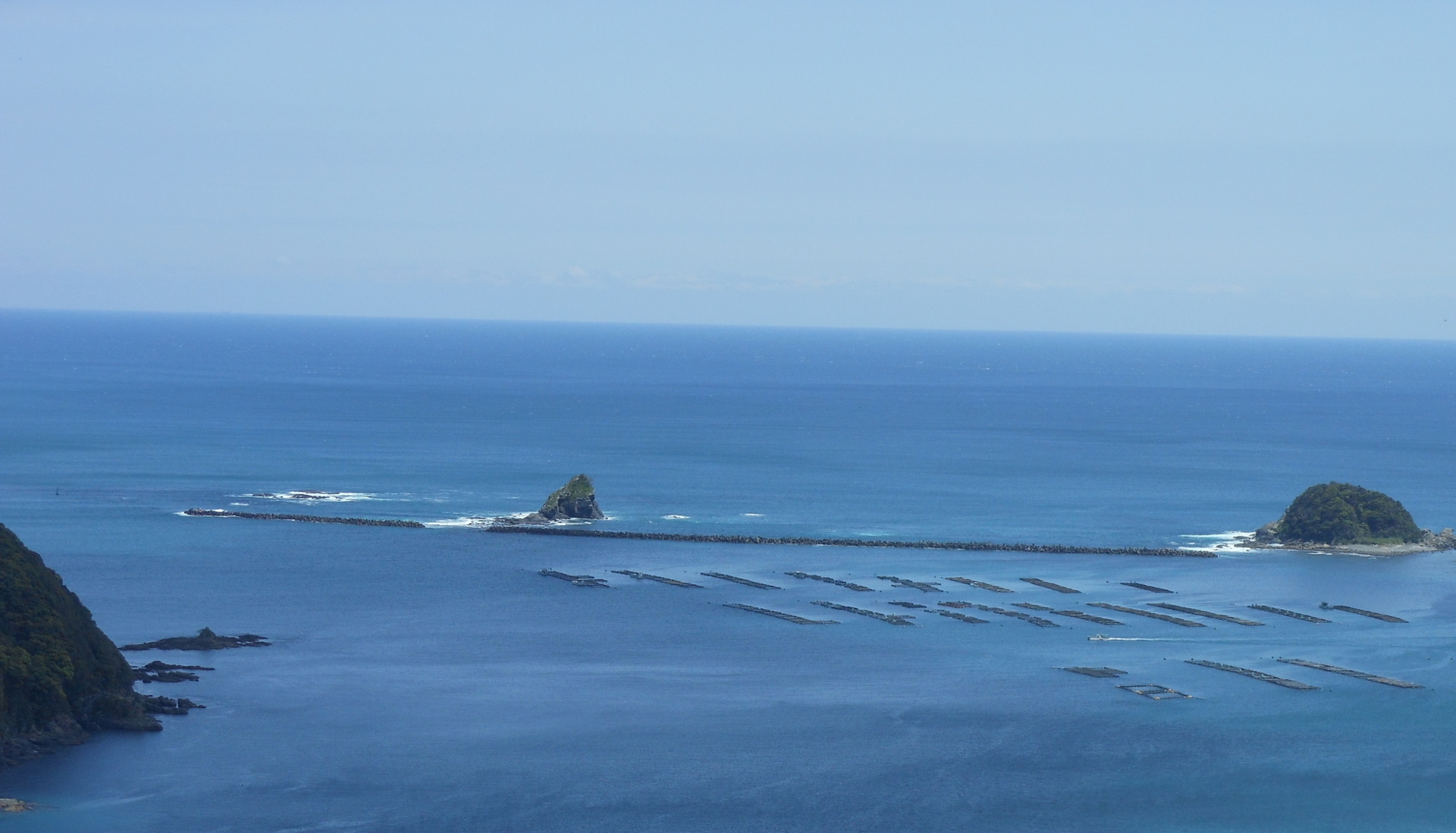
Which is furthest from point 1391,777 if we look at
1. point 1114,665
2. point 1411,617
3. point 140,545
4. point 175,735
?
point 140,545

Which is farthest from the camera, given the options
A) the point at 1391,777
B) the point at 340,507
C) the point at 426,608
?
the point at 340,507

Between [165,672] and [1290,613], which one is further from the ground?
[1290,613]

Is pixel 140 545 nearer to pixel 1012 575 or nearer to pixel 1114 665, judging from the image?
pixel 1012 575

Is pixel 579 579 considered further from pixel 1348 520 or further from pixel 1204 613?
pixel 1348 520

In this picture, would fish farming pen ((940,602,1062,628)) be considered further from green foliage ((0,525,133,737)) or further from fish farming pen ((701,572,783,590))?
green foliage ((0,525,133,737))

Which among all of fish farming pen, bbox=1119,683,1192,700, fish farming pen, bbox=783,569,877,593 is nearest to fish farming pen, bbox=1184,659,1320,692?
fish farming pen, bbox=1119,683,1192,700

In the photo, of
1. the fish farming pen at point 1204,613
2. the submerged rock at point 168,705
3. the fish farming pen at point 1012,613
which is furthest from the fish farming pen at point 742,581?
the submerged rock at point 168,705

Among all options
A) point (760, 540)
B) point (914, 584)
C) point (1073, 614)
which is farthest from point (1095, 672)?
point (760, 540)
